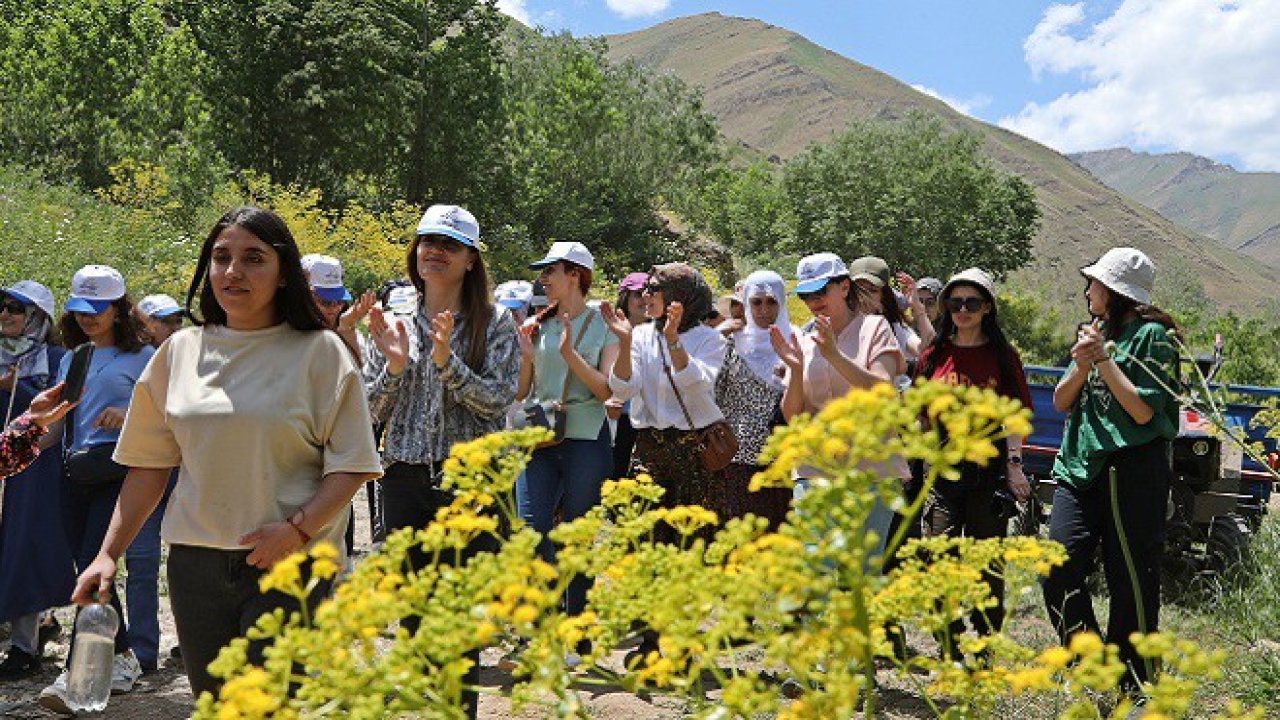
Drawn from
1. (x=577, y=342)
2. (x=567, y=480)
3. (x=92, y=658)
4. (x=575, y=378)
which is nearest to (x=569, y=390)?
(x=575, y=378)

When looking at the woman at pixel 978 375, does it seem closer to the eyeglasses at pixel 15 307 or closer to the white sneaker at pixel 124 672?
the white sneaker at pixel 124 672

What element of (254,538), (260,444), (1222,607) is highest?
(260,444)

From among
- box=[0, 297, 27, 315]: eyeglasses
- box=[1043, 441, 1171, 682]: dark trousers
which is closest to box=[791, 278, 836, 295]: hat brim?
box=[1043, 441, 1171, 682]: dark trousers

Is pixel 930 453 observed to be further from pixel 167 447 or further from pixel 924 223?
pixel 924 223

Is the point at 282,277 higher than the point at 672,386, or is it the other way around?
the point at 282,277

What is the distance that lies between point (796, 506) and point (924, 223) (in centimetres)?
5683

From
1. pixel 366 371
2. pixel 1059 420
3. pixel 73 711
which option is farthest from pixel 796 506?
pixel 1059 420

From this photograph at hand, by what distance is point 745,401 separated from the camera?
5.45m

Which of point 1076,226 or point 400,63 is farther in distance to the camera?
point 1076,226

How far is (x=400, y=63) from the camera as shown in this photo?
34.7 metres

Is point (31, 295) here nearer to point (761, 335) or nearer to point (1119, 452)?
point (761, 335)

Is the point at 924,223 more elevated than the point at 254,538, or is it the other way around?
the point at 924,223

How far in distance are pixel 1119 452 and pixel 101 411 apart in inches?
158

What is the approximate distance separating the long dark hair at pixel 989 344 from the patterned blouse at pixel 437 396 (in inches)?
83.6
